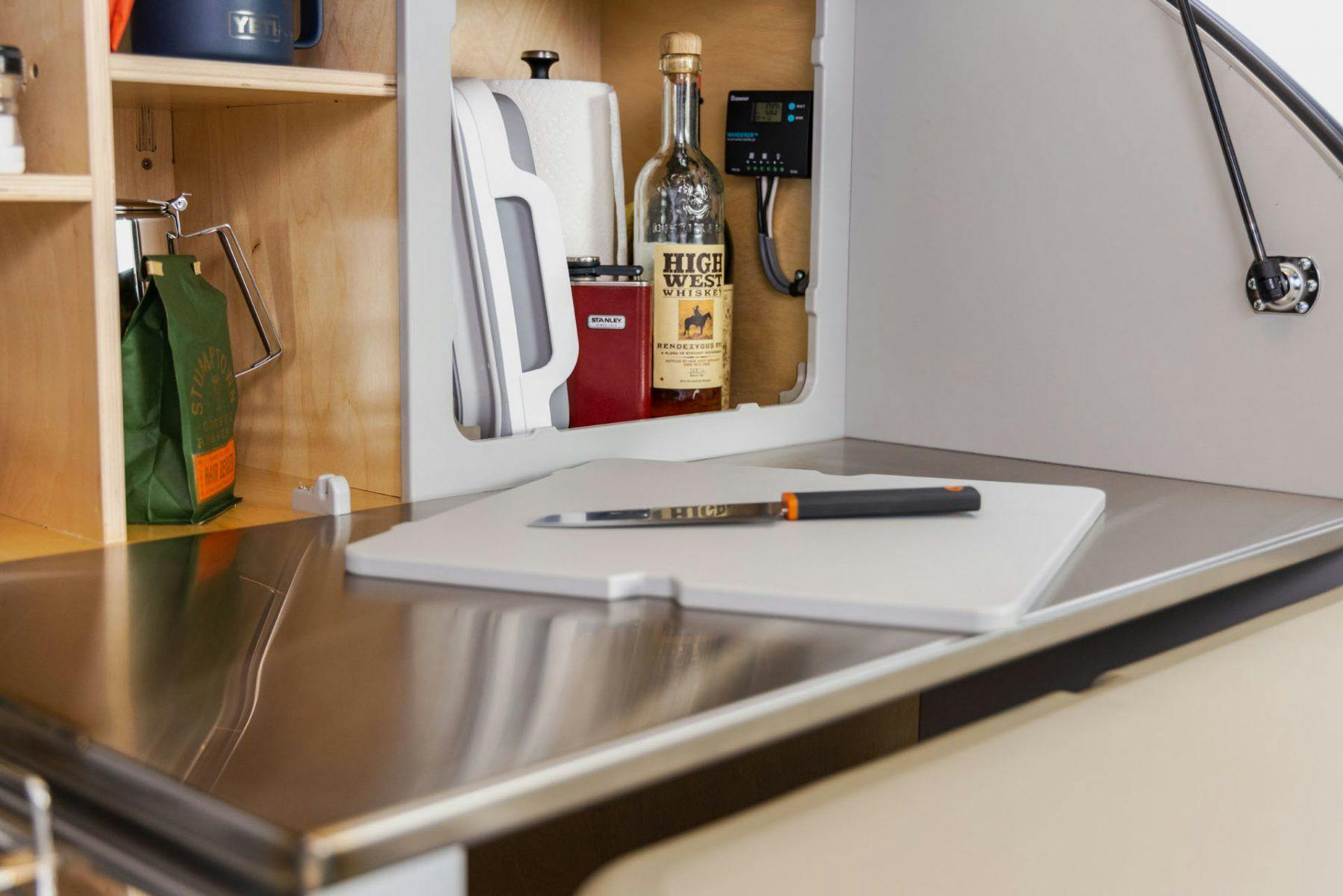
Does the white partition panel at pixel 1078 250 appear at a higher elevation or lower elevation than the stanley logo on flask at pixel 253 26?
lower

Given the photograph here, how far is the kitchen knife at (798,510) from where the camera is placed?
0.89 meters

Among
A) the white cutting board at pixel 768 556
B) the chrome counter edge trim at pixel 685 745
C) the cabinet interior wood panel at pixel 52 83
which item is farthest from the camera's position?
the cabinet interior wood panel at pixel 52 83

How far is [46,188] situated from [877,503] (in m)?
0.57

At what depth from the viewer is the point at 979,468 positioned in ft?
4.15

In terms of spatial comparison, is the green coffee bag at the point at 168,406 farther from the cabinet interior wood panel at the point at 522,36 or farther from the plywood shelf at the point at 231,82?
the cabinet interior wood panel at the point at 522,36

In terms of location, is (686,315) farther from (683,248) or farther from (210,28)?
(210,28)

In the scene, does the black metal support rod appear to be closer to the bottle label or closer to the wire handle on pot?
the bottle label

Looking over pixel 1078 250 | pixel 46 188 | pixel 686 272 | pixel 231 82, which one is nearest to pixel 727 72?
pixel 686 272

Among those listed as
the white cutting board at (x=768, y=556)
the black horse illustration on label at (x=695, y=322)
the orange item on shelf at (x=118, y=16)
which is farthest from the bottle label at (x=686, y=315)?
the orange item on shelf at (x=118, y=16)

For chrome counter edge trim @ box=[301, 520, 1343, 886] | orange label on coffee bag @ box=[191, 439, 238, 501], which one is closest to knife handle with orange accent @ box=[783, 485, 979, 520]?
chrome counter edge trim @ box=[301, 520, 1343, 886]

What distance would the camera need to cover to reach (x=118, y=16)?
90 cm

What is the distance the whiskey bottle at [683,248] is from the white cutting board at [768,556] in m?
0.32

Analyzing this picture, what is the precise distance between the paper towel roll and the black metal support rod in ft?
1.75

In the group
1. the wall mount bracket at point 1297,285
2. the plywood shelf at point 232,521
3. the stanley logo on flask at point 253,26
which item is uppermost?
the stanley logo on flask at point 253,26
